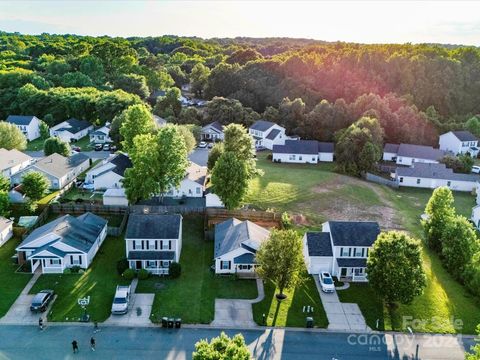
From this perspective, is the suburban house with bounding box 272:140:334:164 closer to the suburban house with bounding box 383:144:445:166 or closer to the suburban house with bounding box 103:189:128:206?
the suburban house with bounding box 383:144:445:166

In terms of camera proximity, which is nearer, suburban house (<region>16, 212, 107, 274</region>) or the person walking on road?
the person walking on road

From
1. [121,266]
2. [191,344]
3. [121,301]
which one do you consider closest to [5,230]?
[121,266]

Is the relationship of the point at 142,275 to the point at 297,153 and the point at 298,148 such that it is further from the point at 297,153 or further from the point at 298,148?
the point at 298,148

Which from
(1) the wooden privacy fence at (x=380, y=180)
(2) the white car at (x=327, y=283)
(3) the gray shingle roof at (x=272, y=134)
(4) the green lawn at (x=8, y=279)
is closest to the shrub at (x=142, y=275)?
(4) the green lawn at (x=8, y=279)

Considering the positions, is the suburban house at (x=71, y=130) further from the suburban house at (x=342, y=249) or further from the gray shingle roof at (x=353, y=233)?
the gray shingle roof at (x=353, y=233)

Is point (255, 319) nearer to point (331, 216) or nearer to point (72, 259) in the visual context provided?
point (72, 259)

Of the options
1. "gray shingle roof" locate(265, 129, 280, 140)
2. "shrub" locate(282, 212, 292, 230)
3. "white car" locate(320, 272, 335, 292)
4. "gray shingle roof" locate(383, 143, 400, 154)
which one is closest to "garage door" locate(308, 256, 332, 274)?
"white car" locate(320, 272, 335, 292)

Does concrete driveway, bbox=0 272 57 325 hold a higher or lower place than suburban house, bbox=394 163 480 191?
lower
